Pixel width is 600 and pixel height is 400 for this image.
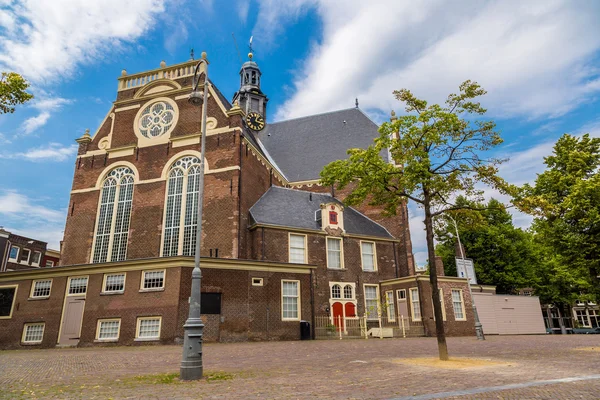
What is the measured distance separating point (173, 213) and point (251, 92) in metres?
23.7

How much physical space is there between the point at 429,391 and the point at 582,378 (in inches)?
149

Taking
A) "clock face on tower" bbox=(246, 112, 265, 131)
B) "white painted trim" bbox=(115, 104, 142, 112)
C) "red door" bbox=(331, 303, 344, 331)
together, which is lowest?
"red door" bbox=(331, 303, 344, 331)

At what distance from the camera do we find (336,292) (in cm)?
2725

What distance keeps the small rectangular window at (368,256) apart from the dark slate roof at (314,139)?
8999mm

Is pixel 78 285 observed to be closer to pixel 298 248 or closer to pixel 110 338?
pixel 110 338

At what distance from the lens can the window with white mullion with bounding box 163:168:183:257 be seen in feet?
86.6

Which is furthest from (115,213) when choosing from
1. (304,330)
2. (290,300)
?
(304,330)

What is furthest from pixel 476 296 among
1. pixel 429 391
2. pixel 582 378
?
pixel 429 391

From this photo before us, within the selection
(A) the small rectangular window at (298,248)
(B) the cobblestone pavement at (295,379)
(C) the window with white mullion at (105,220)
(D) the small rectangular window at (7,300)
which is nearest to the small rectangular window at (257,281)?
(A) the small rectangular window at (298,248)

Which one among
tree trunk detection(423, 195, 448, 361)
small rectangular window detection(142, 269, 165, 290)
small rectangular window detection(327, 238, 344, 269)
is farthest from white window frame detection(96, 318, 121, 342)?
tree trunk detection(423, 195, 448, 361)

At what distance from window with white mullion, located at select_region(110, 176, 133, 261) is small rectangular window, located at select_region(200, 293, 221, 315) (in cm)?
1068

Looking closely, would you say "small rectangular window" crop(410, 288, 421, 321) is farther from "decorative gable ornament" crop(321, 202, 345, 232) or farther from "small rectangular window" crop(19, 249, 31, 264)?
"small rectangular window" crop(19, 249, 31, 264)

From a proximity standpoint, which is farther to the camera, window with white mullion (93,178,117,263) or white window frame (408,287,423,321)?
window with white mullion (93,178,117,263)

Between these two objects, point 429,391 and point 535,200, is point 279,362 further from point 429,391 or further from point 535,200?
point 535,200
